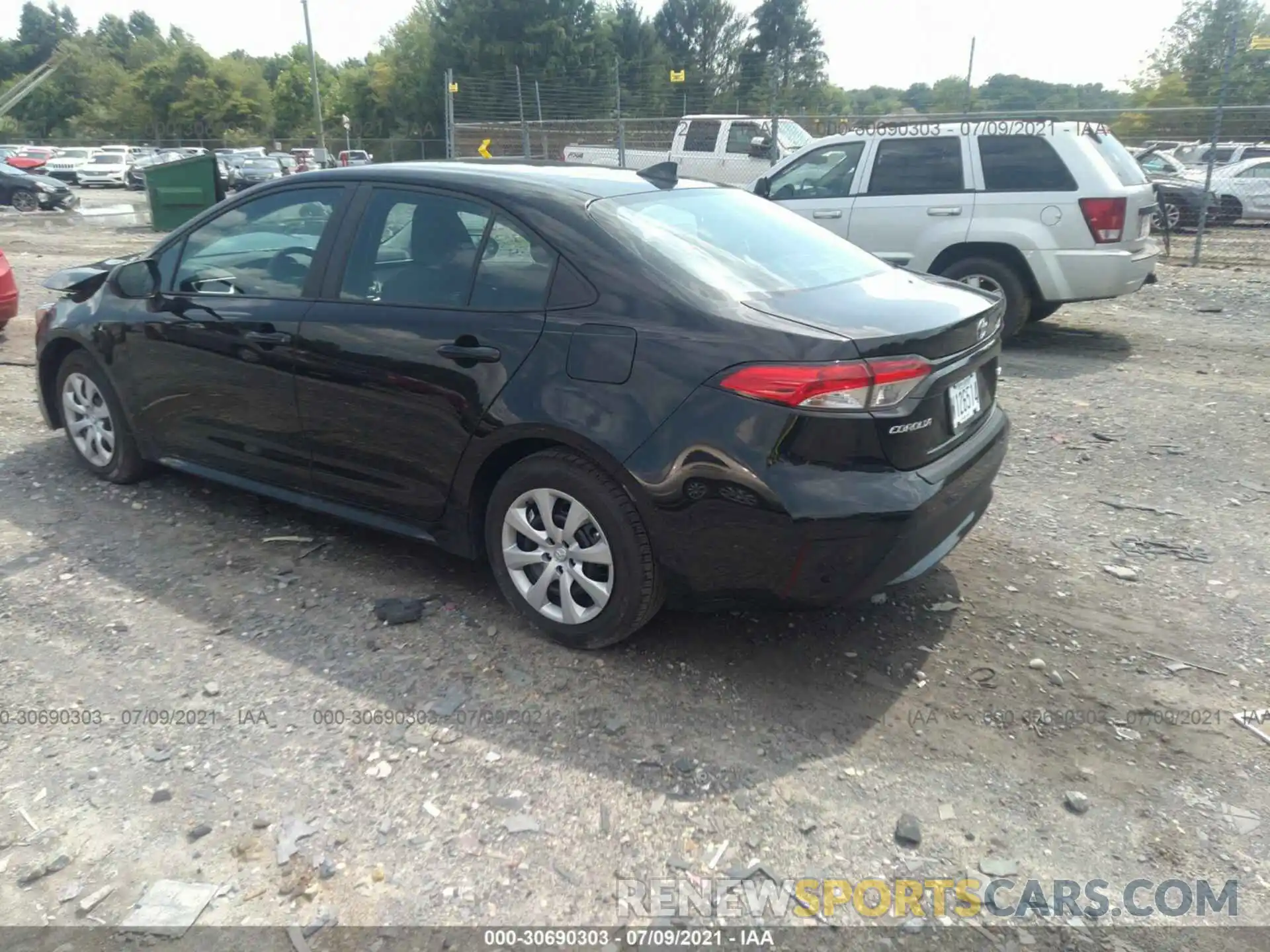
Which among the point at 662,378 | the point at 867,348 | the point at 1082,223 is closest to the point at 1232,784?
the point at 867,348

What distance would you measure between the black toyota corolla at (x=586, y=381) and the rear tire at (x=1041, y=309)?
5.21m

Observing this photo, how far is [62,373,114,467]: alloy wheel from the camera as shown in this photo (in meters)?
5.06

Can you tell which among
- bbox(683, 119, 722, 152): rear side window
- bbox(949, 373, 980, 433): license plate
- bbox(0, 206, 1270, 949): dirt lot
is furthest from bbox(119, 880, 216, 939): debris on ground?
bbox(683, 119, 722, 152): rear side window

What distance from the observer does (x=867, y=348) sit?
300 cm

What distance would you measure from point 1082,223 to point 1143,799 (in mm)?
6371

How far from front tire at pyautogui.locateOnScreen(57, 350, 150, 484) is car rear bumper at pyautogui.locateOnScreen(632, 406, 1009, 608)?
3.17 m

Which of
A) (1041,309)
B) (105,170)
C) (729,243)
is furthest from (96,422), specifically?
(105,170)

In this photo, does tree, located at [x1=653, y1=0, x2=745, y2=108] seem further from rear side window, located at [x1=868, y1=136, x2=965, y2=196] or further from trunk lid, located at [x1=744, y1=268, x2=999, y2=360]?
trunk lid, located at [x1=744, y1=268, x2=999, y2=360]

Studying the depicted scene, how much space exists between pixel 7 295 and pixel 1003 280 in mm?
8564

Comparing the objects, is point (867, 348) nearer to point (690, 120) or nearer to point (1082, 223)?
point (1082, 223)

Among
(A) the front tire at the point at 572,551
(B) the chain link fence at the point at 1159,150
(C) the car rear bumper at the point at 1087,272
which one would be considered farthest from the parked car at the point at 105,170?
(A) the front tire at the point at 572,551

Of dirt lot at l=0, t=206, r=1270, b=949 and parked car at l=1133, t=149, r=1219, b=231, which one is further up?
parked car at l=1133, t=149, r=1219, b=231

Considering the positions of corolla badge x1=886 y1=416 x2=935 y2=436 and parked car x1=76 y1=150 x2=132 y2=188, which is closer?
corolla badge x1=886 y1=416 x2=935 y2=436

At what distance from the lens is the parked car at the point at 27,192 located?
2645 centimetres
